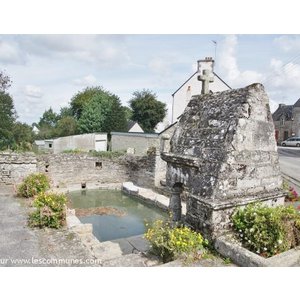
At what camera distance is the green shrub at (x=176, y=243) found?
4.48 meters

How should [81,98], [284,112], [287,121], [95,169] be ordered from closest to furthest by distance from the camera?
1. [95,169]
2. [287,121]
3. [284,112]
4. [81,98]

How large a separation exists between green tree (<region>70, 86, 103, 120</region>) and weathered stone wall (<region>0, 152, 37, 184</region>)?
30042mm

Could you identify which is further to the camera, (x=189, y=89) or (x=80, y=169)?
(x=189, y=89)

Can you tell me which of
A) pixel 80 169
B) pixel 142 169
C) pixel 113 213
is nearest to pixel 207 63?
→ pixel 142 169

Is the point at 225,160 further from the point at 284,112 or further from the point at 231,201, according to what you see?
the point at 284,112

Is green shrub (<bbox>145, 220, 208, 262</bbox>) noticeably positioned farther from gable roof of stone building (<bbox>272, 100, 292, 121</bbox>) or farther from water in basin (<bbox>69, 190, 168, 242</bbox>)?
gable roof of stone building (<bbox>272, 100, 292, 121</bbox>)

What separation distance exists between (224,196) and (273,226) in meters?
0.90

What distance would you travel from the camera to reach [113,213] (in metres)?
12.5

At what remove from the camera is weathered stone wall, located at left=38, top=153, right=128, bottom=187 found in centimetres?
1739

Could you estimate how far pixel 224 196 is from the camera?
4805 mm

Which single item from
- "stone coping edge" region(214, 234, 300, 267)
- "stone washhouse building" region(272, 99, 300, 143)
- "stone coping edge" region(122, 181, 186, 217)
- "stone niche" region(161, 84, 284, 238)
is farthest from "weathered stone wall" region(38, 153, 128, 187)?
"stone washhouse building" region(272, 99, 300, 143)

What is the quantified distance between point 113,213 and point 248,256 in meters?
8.96

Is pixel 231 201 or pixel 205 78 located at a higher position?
pixel 205 78

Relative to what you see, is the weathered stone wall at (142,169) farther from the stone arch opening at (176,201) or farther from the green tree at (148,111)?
the green tree at (148,111)
